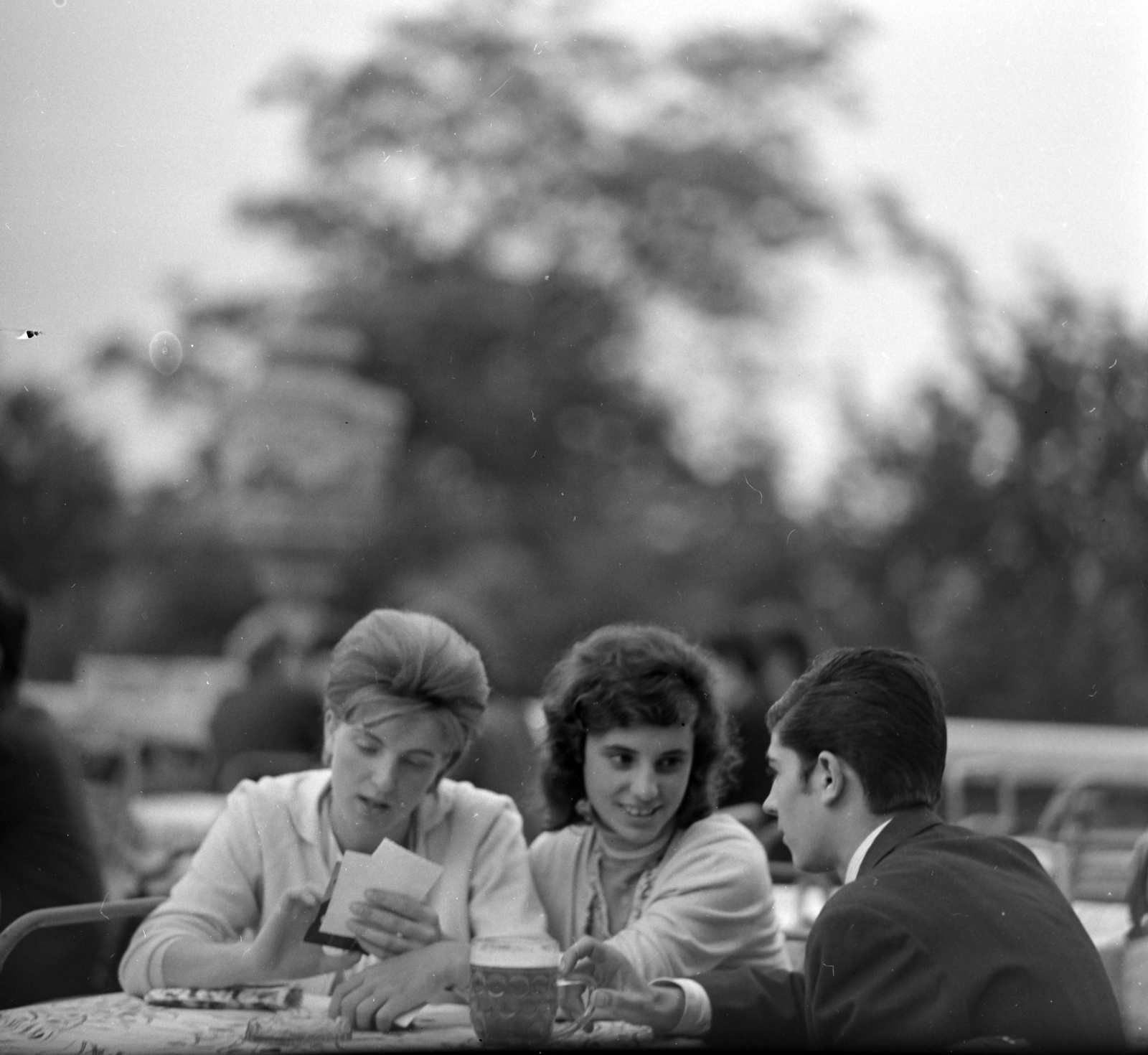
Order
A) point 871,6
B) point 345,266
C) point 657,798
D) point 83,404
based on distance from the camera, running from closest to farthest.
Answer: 1. point 657,798
2. point 871,6
3. point 83,404
4. point 345,266

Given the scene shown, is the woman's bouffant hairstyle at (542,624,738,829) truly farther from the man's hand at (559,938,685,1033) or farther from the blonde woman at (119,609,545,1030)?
the man's hand at (559,938,685,1033)

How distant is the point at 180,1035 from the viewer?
5.27 feet

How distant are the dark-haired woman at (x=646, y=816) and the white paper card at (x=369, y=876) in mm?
306

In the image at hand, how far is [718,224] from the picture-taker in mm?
8188

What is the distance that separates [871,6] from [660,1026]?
2.18m

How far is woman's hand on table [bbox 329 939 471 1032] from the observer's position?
1.64 meters

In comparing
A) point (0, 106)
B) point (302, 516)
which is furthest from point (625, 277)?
point (0, 106)

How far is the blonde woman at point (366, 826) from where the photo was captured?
5.92ft

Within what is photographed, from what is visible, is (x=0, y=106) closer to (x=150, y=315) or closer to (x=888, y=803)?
(x=888, y=803)

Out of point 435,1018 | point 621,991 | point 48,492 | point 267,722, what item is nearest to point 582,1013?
point 621,991

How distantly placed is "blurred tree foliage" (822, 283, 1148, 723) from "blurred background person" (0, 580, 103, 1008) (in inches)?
78.3

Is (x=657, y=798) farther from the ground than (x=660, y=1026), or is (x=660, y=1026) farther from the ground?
(x=657, y=798)

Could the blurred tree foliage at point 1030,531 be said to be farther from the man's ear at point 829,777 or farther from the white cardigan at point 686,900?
the man's ear at point 829,777

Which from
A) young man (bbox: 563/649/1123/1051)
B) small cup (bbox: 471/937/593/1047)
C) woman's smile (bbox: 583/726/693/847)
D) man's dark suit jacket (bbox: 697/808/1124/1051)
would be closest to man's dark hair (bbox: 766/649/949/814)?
young man (bbox: 563/649/1123/1051)
